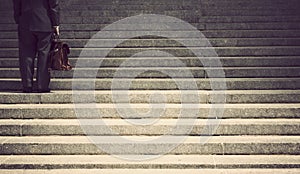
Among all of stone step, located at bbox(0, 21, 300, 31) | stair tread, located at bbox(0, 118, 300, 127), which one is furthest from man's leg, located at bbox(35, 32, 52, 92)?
stone step, located at bbox(0, 21, 300, 31)

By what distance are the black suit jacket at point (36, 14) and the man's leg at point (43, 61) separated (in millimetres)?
115

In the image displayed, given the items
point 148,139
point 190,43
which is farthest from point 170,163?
point 190,43

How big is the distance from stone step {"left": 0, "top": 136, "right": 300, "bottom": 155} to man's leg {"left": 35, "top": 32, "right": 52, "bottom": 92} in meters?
1.11

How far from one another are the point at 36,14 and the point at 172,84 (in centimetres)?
207

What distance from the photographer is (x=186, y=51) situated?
6980 millimetres

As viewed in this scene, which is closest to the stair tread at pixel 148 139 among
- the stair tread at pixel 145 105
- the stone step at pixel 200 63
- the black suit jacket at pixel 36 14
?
the stair tread at pixel 145 105

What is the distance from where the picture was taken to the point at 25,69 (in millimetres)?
5832

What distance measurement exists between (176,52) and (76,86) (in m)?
1.84

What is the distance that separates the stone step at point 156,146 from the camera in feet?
15.8

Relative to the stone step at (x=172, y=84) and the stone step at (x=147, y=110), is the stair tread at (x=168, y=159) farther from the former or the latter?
the stone step at (x=172, y=84)

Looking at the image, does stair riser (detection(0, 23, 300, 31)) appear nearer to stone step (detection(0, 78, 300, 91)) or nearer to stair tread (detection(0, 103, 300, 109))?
stone step (detection(0, 78, 300, 91))

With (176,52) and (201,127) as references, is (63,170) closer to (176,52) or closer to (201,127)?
(201,127)

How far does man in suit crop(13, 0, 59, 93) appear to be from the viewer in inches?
228

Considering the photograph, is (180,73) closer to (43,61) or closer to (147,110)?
(147,110)
